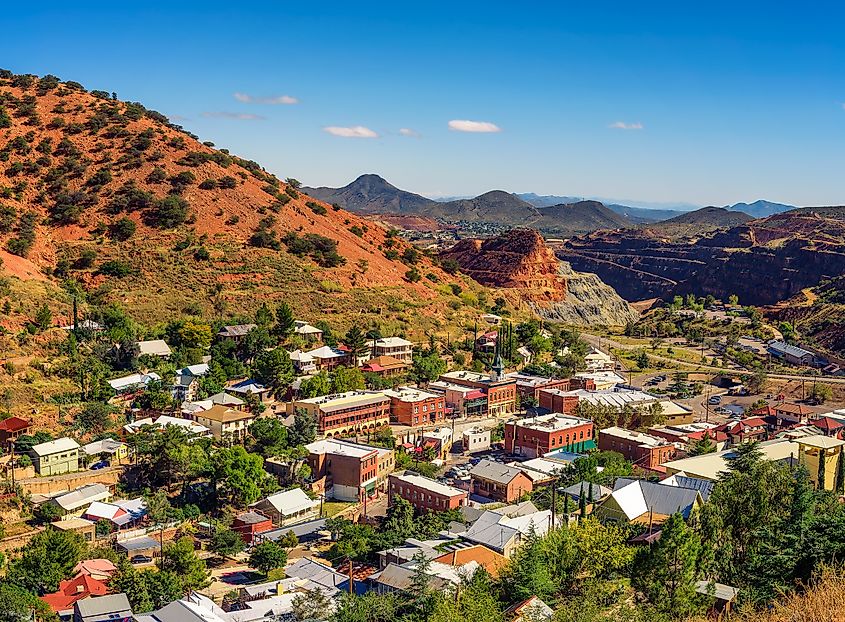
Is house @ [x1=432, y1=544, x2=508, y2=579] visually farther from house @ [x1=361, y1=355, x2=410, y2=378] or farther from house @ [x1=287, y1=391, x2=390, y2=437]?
house @ [x1=361, y1=355, x2=410, y2=378]

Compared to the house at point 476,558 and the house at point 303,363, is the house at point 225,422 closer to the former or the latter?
the house at point 303,363

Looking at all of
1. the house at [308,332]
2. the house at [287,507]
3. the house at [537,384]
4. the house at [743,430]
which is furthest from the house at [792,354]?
the house at [287,507]

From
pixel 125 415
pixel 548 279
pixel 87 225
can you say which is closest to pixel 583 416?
pixel 125 415

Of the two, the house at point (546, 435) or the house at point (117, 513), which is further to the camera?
the house at point (546, 435)

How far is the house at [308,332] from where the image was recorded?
211ft

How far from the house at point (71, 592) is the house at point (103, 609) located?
2.63 feet

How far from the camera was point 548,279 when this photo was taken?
4946 inches

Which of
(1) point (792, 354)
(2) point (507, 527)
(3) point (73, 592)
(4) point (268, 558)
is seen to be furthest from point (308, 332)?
(1) point (792, 354)

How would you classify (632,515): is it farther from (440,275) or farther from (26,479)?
(440,275)

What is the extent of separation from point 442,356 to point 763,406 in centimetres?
2443

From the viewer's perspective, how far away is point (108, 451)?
4269 cm

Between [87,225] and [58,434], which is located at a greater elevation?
[87,225]

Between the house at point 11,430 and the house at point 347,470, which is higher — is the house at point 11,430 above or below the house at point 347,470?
above

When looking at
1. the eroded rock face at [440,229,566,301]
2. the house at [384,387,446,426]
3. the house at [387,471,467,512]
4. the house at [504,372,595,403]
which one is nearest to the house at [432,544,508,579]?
the house at [387,471,467,512]
